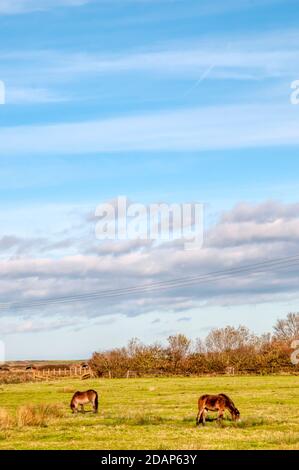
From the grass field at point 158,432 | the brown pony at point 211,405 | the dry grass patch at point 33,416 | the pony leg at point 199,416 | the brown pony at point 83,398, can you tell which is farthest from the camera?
the brown pony at point 83,398

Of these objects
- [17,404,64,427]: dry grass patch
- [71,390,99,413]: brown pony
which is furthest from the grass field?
[71,390,99,413]: brown pony

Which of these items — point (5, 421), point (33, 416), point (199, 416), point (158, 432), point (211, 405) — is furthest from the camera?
point (33, 416)

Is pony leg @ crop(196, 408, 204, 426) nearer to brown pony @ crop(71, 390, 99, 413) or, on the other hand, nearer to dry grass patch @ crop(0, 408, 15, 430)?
dry grass patch @ crop(0, 408, 15, 430)

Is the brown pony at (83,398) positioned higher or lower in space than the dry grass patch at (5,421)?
higher

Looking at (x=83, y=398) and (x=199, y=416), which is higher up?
(x=83, y=398)

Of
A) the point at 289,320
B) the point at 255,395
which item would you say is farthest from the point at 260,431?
the point at 289,320

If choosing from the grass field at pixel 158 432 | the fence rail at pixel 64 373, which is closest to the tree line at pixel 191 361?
the fence rail at pixel 64 373

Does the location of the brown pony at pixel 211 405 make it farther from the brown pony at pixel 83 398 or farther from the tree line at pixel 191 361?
the tree line at pixel 191 361

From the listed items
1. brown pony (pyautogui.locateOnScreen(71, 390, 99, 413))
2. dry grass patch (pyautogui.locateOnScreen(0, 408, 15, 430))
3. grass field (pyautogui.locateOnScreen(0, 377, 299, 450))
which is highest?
brown pony (pyautogui.locateOnScreen(71, 390, 99, 413))

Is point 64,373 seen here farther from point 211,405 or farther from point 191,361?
point 211,405

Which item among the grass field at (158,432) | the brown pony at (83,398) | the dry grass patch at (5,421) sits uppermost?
the brown pony at (83,398)

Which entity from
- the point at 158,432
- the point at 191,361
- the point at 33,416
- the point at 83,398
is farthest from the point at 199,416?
the point at 191,361
